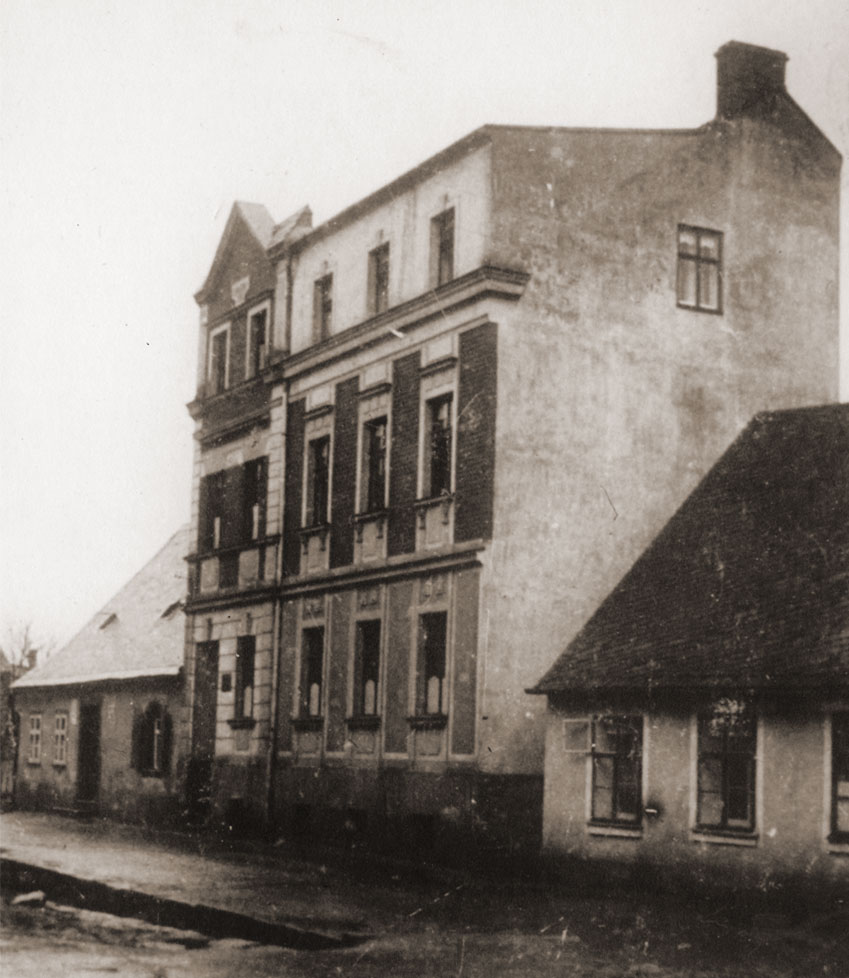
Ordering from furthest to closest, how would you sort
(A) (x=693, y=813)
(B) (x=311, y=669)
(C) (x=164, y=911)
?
(B) (x=311, y=669) < (A) (x=693, y=813) < (C) (x=164, y=911)

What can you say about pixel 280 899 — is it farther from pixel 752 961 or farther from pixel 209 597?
pixel 209 597

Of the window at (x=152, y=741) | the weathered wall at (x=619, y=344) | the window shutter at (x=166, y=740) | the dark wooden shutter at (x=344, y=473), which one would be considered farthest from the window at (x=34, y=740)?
the weathered wall at (x=619, y=344)

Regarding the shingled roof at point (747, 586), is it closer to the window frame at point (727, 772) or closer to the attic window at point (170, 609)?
the window frame at point (727, 772)

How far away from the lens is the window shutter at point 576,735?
19766 millimetres

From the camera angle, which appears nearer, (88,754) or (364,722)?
(364,722)

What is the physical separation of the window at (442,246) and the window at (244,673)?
8.88 m

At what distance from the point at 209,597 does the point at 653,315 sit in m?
11.9

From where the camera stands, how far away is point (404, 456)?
24.1m

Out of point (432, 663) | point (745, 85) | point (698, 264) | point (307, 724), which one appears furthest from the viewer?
point (307, 724)

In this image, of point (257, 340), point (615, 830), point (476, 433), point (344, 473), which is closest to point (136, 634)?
point (257, 340)

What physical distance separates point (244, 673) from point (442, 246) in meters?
10.0

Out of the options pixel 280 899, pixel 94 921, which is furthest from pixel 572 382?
pixel 94 921

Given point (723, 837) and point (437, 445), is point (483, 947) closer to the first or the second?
point (723, 837)

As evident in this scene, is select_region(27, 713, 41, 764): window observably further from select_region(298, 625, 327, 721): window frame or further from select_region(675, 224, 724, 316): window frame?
select_region(675, 224, 724, 316): window frame
